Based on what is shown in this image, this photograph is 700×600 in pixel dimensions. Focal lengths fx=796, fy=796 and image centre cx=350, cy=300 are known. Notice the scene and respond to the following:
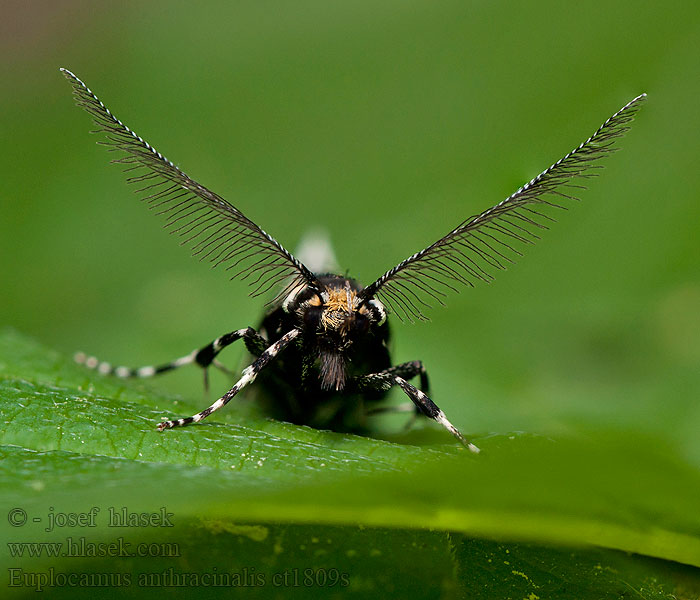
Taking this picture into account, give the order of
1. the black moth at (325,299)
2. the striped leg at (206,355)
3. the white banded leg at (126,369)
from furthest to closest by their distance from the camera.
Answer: the white banded leg at (126,369) → the striped leg at (206,355) → the black moth at (325,299)

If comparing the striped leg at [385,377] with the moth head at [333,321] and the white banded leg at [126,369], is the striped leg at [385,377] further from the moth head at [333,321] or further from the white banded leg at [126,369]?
the white banded leg at [126,369]

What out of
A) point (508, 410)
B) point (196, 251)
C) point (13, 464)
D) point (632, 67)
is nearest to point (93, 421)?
point (13, 464)

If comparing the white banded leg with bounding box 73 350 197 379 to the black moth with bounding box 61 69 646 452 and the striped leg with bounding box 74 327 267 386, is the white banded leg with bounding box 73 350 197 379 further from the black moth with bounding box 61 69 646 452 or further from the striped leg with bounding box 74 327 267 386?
the black moth with bounding box 61 69 646 452

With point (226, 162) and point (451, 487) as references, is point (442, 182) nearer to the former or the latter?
point (226, 162)

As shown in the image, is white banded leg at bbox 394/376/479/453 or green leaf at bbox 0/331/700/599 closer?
green leaf at bbox 0/331/700/599

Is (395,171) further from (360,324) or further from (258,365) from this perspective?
(258,365)

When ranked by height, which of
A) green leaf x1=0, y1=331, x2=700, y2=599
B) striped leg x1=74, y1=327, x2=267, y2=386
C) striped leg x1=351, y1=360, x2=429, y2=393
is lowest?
green leaf x1=0, y1=331, x2=700, y2=599

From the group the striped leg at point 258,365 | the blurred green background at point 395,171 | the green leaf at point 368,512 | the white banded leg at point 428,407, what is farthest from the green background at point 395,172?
the green leaf at point 368,512

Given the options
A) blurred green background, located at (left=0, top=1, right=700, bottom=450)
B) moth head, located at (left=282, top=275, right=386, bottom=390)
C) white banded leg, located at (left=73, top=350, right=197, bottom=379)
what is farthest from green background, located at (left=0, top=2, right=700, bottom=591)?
moth head, located at (left=282, top=275, right=386, bottom=390)
